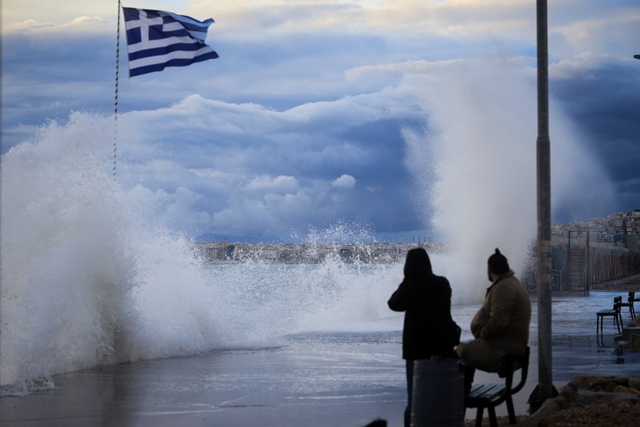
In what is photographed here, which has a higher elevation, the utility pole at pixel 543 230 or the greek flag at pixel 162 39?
the greek flag at pixel 162 39

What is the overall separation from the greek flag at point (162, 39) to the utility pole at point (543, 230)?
9.17 m

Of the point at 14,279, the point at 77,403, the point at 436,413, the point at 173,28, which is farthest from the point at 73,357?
the point at 436,413

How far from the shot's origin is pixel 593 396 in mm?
11055

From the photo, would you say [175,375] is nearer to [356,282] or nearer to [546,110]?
[546,110]

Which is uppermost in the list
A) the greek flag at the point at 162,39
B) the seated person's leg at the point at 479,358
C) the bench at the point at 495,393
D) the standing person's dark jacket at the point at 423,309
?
the greek flag at the point at 162,39

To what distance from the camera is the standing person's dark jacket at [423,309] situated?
8648mm

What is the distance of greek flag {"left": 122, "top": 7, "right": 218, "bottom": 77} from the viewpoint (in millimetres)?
19266

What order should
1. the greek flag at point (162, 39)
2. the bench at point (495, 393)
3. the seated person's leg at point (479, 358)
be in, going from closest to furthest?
1. the bench at point (495, 393)
2. the seated person's leg at point (479, 358)
3. the greek flag at point (162, 39)

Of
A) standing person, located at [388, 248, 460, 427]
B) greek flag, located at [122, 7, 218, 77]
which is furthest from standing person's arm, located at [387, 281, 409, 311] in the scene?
greek flag, located at [122, 7, 218, 77]

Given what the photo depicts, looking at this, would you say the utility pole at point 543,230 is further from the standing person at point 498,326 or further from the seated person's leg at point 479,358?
the seated person's leg at point 479,358

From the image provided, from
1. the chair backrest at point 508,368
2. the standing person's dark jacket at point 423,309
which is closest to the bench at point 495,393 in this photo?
the chair backrest at point 508,368

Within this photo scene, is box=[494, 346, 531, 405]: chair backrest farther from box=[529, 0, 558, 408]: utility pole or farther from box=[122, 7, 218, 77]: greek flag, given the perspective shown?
box=[122, 7, 218, 77]: greek flag

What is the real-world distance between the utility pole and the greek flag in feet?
30.1

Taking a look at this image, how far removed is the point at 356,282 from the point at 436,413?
31633 mm
